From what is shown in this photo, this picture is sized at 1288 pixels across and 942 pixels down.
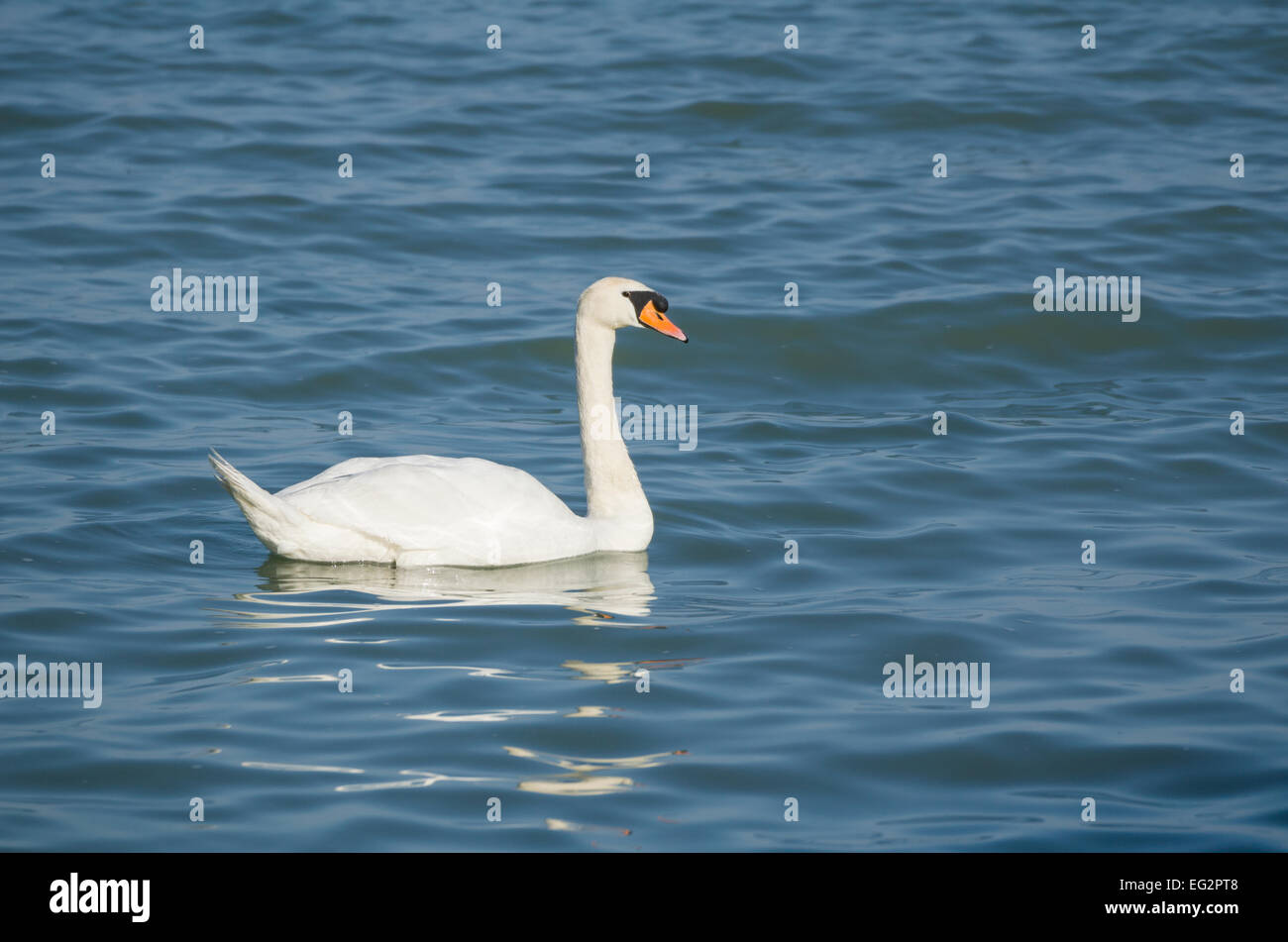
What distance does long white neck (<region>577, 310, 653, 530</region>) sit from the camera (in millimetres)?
8945

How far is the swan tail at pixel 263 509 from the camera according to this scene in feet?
25.5

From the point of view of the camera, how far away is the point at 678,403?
12180mm

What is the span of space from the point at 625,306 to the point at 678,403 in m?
3.26

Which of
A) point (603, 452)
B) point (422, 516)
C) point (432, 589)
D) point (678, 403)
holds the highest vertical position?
point (678, 403)

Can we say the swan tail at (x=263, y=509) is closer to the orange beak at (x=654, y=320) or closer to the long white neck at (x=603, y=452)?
the long white neck at (x=603, y=452)

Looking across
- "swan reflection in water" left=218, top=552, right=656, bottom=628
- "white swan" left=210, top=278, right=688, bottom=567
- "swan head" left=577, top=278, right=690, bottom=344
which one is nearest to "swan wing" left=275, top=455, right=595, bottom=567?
"white swan" left=210, top=278, right=688, bottom=567

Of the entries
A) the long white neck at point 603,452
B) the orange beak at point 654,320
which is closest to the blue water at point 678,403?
the long white neck at point 603,452

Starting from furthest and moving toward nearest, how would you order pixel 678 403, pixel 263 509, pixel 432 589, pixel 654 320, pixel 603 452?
pixel 678 403 < pixel 603 452 < pixel 654 320 < pixel 432 589 < pixel 263 509

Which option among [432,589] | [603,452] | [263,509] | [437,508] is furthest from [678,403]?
[263,509]

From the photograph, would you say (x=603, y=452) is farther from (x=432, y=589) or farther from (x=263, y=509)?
(x=263, y=509)

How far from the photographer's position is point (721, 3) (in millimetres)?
22969

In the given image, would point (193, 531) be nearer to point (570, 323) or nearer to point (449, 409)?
point (449, 409)

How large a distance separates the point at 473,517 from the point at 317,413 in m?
3.37

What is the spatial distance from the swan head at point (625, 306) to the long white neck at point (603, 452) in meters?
0.08
